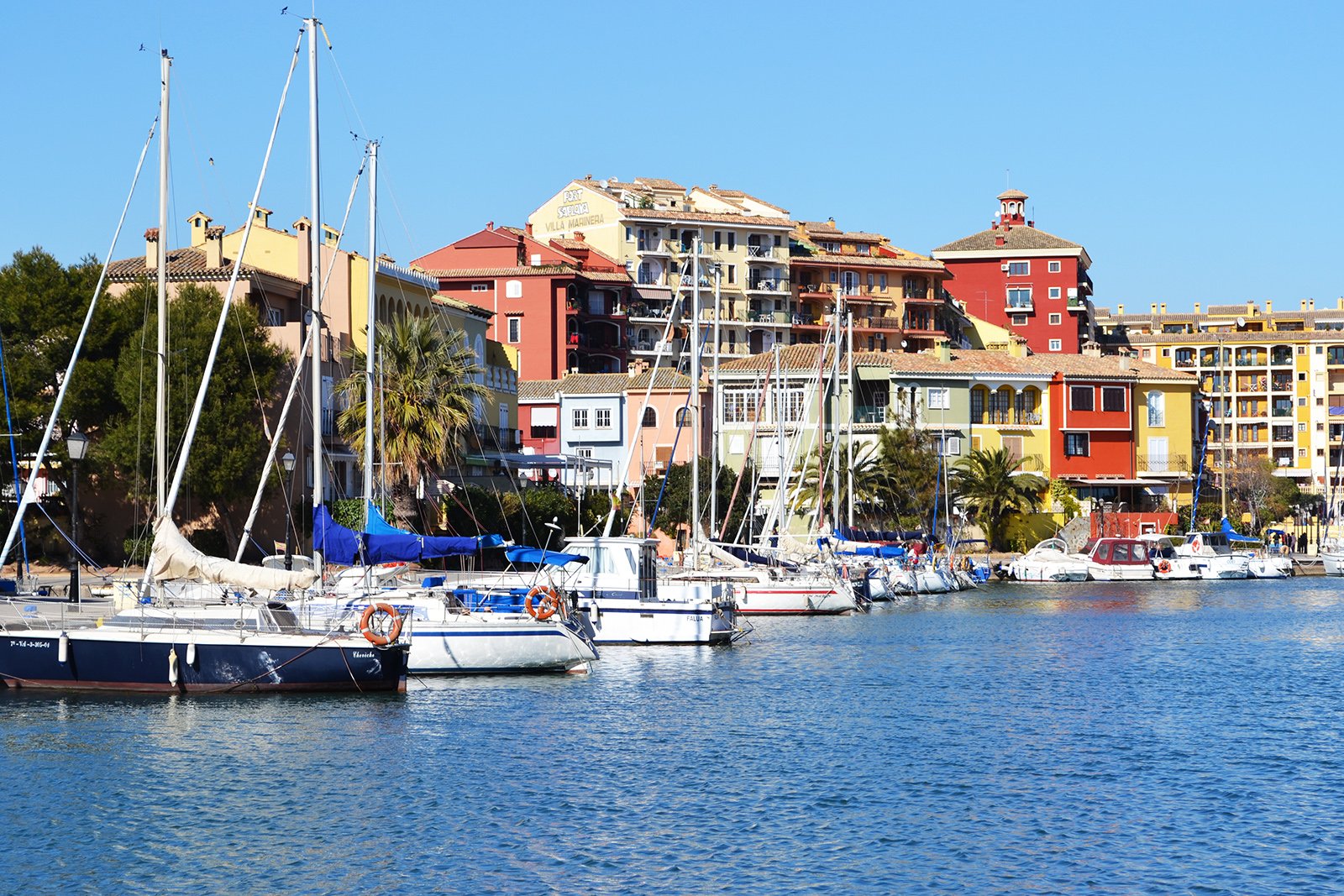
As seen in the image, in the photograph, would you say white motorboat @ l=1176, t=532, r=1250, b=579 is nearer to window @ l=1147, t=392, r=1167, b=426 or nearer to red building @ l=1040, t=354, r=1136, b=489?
red building @ l=1040, t=354, r=1136, b=489

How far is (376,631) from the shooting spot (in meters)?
34.5

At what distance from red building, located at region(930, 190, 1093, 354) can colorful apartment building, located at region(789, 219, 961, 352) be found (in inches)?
229

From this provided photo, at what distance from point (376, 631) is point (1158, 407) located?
81.7 m

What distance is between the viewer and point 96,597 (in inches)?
1750

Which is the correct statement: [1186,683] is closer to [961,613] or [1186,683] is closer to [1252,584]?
[961,613]

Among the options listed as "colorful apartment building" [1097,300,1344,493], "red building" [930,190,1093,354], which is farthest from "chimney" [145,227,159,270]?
"colorful apartment building" [1097,300,1344,493]

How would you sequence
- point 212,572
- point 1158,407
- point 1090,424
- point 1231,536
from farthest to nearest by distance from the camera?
point 1158,407 → point 1090,424 → point 1231,536 → point 212,572

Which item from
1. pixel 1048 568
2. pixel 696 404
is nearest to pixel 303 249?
pixel 696 404

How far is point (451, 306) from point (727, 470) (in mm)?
15729

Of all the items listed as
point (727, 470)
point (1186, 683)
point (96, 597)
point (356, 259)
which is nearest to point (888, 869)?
point (1186, 683)

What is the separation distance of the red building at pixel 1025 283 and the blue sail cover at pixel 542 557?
98529mm

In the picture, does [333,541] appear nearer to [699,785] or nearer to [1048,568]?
[699,785]

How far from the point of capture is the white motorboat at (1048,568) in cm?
8769

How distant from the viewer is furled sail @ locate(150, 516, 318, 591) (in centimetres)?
3569
